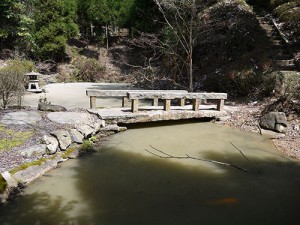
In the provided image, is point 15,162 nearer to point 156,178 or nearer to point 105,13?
point 156,178

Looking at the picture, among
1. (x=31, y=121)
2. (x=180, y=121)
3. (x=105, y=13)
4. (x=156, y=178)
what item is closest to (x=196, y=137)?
(x=180, y=121)

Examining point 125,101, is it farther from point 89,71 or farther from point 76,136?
point 89,71

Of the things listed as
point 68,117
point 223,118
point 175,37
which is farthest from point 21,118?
point 175,37

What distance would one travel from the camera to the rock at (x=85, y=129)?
6.73 metres

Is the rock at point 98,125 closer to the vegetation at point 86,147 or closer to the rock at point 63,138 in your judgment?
the vegetation at point 86,147

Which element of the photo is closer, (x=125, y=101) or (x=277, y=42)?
(x=125, y=101)

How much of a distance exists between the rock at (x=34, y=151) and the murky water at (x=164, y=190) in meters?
0.50

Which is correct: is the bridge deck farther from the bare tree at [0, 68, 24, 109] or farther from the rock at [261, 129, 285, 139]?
the bare tree at [0, 68, 24, 109]

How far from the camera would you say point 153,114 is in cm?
834

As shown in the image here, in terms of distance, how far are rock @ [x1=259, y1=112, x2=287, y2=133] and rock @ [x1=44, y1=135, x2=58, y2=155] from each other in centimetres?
559

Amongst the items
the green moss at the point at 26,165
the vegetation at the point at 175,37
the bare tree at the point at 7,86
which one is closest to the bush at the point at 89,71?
the vegetation at the point at 175,37

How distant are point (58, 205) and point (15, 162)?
4.56 feet

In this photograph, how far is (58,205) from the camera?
4.13 metres

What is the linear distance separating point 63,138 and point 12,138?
98 cm
